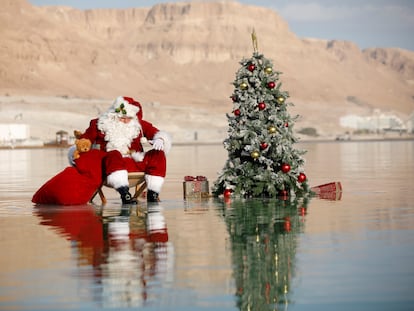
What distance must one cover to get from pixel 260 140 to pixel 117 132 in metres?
2.18

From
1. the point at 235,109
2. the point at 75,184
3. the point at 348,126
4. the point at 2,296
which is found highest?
the point at 348,126

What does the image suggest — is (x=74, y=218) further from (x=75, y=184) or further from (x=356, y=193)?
(x=356, y=193)

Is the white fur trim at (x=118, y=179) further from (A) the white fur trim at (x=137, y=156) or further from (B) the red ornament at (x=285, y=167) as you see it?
(B) the red ornament at (x=285, y=167)

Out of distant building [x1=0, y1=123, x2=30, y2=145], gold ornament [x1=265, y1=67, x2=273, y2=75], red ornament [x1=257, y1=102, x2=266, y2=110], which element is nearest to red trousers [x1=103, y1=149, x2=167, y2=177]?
red ornament [x1=257, y1=102, x2=266, y2=110]

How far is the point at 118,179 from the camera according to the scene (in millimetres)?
14484

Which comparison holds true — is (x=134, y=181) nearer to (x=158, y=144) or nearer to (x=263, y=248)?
(x=158, y=144)

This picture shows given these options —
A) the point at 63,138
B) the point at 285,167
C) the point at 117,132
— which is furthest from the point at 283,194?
the point at 63,138

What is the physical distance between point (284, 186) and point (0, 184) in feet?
30.6

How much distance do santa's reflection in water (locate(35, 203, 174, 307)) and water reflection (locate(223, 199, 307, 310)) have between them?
0.62m

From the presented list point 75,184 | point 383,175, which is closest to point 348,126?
point 383,175

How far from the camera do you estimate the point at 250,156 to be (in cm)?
1527

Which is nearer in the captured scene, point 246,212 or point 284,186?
point 246,212

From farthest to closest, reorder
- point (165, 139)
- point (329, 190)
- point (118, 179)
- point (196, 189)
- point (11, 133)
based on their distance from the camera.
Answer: point (11, 133), point (329, 190), point (196, 189), point (165, 139), point (118, 179)

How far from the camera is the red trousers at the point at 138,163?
14539mm
